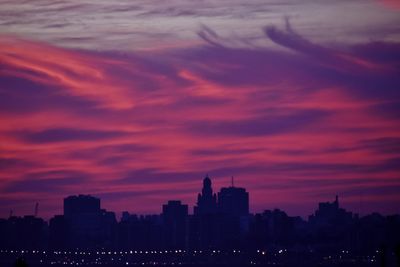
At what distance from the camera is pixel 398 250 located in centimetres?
7581

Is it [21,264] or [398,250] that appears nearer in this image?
[21,264]

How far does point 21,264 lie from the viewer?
64875 mm

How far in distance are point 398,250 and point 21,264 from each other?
24879 mm
